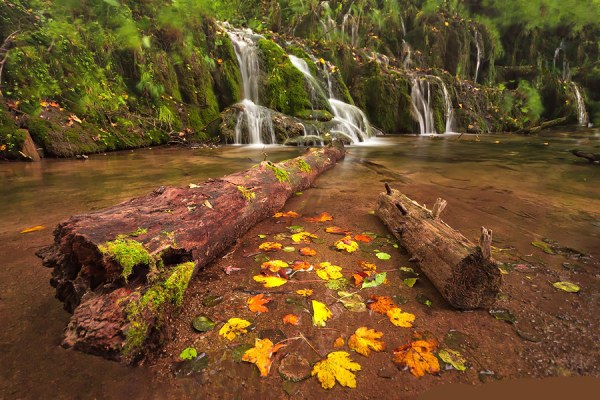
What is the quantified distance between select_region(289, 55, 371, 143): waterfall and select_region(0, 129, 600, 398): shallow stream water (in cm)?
276

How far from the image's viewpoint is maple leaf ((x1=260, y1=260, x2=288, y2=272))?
2.21 meters

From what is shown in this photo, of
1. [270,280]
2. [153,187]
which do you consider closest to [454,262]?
[270,280]

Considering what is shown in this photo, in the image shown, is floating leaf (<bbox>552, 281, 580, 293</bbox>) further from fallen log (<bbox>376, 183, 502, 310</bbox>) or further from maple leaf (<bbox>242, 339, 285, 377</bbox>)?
maple leaf (<bbox>242, 339, 285, 377</bbox>)

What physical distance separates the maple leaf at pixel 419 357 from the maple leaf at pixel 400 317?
0.13 metres

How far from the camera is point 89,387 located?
1.28 metres

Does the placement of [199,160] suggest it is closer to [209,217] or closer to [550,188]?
[209,217]

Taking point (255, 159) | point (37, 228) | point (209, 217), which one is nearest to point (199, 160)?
point (255, 159)

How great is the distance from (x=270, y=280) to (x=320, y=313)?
452 mm

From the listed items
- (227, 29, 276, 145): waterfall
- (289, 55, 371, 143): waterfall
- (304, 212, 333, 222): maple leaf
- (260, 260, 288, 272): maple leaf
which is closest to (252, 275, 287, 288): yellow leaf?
(260, 260, 288, 272): maple leaf

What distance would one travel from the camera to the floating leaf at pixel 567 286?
6.49ft

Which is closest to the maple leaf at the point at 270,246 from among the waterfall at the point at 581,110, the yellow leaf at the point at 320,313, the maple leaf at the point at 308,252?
the maple leaf at the point at 308,252

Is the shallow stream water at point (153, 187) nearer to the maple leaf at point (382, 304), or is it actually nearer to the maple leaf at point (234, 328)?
the maple leaf at point (234, 328)

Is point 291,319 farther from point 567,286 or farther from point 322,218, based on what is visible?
point 567,286

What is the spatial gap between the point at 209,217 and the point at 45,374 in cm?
121
